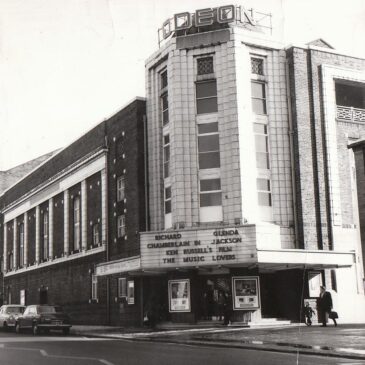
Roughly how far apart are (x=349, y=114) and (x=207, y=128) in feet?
27.5

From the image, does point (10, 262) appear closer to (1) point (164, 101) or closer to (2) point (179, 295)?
(1) point (164, 101)

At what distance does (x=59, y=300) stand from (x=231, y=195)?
20462mm

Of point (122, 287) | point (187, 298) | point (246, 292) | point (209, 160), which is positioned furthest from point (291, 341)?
point (122, 287)

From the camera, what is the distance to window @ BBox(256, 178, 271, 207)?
3219 cm

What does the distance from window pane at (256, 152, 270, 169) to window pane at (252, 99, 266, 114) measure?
2233mm

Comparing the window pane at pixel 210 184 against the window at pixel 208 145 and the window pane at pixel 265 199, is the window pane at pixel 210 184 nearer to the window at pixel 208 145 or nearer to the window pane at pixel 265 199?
the window at pixel 208 145

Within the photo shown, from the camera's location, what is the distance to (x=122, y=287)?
1436 inches

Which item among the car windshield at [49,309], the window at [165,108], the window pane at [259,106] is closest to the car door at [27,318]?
the car windshield at [49,309]

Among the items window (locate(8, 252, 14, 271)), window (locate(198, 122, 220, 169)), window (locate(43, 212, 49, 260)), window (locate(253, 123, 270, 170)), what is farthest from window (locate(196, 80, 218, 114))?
window (locate(8, 252, 14, 271))

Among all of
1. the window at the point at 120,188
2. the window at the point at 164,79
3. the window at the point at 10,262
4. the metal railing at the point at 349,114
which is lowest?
the window at the point at 10,262

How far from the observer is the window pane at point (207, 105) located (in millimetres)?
32750

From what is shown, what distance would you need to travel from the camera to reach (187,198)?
32094mm

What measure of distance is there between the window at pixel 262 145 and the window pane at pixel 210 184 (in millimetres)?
2295

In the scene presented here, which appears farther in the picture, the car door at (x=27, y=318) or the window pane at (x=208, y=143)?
the window pane at (x=208, y=143)
